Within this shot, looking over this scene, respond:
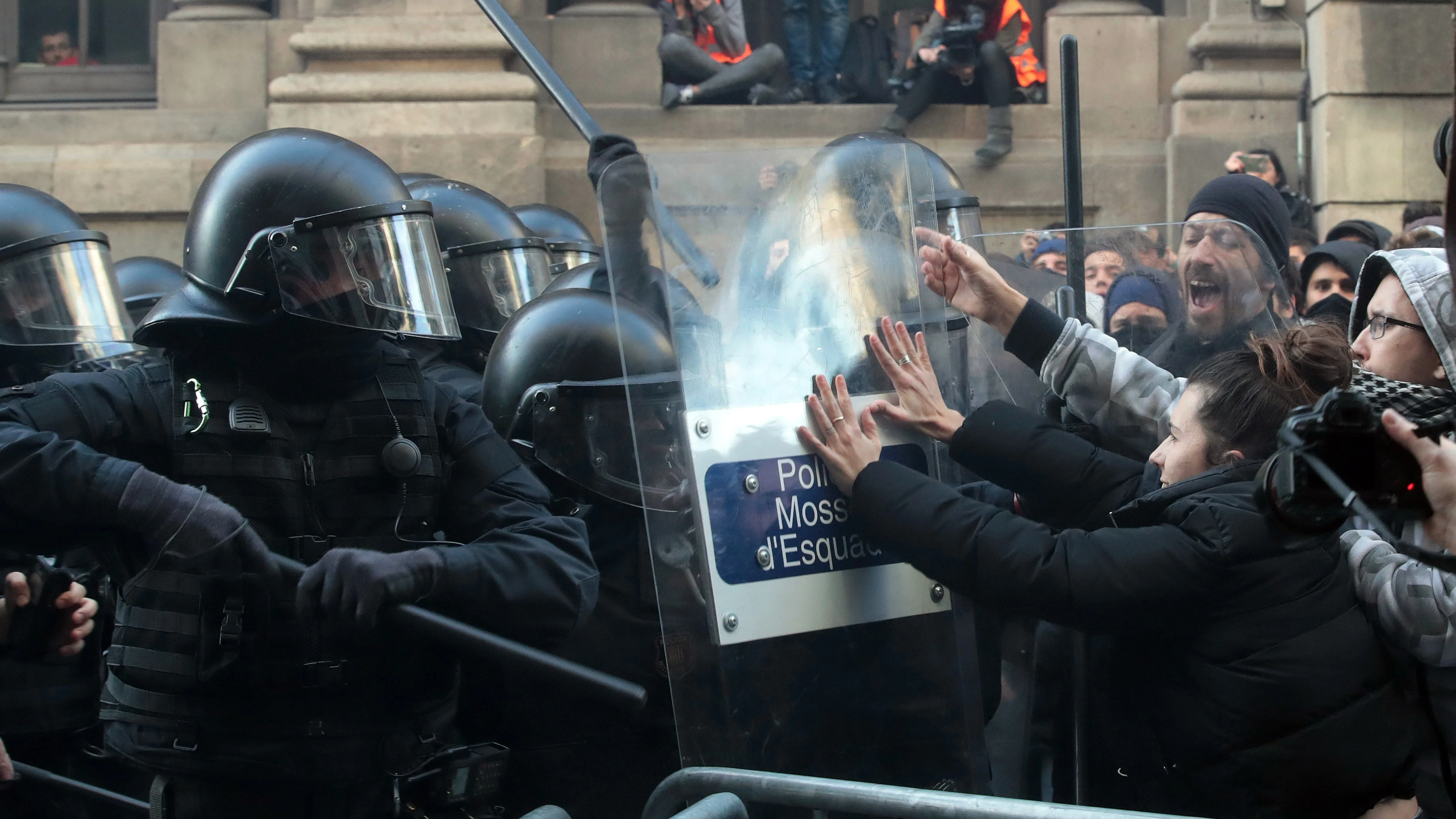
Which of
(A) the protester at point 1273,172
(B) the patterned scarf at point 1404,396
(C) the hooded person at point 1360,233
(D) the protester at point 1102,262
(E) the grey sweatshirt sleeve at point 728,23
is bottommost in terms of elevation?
(B) the patterned scarf at point 1404,396

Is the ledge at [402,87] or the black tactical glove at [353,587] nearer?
the black tactical glove at [353,587]

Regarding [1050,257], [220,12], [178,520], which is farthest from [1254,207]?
[220,12]

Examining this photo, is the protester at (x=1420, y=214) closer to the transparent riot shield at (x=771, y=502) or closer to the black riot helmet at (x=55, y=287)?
the transparent riot shield at (x=771, y=502)

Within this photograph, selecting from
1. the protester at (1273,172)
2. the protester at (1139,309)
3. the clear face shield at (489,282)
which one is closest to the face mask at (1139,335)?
the protester at (1139,309)

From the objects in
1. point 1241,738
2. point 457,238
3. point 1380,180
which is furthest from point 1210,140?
point 1241,738

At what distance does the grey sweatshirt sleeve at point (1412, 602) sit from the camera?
2.00 m

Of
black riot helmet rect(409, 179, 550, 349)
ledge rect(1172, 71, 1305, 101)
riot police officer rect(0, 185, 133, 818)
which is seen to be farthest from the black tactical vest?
ledge rect(1172, 71, 1305, 101)

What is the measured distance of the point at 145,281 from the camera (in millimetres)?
5230

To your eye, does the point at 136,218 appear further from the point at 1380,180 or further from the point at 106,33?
the point at 1380,180

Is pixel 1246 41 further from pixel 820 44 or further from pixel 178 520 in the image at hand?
pixel 178 520

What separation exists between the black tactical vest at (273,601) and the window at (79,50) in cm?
740

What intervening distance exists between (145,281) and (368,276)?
2.97m

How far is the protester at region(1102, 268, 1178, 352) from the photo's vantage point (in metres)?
2.87

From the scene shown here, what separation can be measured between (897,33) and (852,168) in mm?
7051
